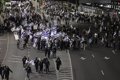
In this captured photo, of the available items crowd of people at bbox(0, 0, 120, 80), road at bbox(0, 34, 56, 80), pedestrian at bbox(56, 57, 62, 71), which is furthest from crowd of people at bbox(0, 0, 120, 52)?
pedestrian at bbox(56, 57, 62, 71)

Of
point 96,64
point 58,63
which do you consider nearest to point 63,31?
point 96,64

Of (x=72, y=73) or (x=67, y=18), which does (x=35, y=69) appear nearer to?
(x=72, y=73)

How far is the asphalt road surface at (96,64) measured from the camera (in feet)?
159

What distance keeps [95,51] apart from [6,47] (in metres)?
11.3

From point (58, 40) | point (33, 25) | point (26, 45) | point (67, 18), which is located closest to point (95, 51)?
point (58, 40)

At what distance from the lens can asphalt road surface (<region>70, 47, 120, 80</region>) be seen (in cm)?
4861

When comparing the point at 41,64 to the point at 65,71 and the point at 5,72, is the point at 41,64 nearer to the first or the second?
Result: the point at 65,71

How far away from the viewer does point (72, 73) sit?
49469mm

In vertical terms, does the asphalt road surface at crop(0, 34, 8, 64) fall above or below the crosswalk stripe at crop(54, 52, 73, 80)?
above

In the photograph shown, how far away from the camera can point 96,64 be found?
5288cm

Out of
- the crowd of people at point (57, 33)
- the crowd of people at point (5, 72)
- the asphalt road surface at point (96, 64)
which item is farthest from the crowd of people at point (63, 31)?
the crowd of people at point (5, 72)

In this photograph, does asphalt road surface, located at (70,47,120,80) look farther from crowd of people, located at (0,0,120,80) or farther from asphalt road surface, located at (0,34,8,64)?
asphalt road surface, located at (0,34,8,64)

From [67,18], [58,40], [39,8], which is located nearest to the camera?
[58,40]

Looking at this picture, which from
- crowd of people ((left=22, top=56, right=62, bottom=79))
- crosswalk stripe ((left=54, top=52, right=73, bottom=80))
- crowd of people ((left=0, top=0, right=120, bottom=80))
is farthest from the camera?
crowd of people ((left=0, top=0, right=120, bottom=80))
